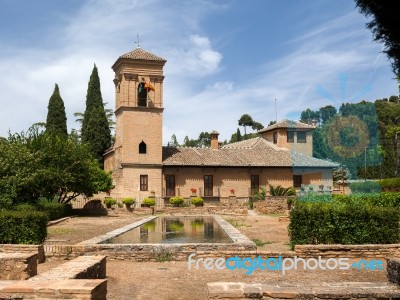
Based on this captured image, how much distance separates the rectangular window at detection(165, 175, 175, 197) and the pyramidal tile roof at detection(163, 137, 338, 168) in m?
1.10

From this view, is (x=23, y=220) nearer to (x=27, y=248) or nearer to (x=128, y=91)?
(x=27, y=248)

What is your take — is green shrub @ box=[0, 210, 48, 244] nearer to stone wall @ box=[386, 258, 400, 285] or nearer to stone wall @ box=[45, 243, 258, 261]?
stone wall @ box=[45, 243, 258, 261]

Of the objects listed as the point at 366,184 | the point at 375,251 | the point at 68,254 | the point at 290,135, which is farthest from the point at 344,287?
the point at 290,135

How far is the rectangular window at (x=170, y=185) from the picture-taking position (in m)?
34.3

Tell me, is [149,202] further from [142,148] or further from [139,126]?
[139,126]

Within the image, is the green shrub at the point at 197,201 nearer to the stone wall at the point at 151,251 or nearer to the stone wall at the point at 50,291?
the stone wall at the point at 151,251

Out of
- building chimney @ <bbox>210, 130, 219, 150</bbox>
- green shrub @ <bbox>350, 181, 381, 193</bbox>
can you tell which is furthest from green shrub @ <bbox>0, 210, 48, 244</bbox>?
building chimney @ <bbox>210, 130, 219, 150</bbox>

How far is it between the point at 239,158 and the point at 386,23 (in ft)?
104

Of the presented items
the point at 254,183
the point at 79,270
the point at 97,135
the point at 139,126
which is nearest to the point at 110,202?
the point at 139,126

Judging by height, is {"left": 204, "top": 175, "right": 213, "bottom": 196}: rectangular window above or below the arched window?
below

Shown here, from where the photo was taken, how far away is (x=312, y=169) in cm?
3819

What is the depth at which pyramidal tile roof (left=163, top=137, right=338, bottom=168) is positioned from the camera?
116 ft

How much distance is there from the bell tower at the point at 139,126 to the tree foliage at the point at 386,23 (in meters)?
28.5

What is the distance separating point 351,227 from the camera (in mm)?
11203
